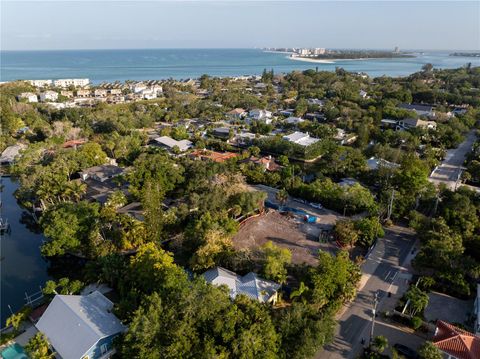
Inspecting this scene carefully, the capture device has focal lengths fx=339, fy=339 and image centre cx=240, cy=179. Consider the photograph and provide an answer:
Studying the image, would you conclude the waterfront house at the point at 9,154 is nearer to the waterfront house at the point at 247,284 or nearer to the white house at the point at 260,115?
the waterfront house at the point at 247,284

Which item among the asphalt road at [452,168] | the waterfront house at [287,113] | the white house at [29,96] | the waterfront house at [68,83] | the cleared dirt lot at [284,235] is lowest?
the cleared dirt lot at [284,235]

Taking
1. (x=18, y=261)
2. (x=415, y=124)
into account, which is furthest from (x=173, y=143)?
(x=415, y=124)

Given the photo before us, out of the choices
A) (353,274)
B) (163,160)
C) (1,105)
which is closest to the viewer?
(353,274)

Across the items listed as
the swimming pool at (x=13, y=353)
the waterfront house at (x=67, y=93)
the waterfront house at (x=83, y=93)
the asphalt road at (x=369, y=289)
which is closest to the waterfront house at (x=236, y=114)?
the asphalt road at (x=369, y=289)

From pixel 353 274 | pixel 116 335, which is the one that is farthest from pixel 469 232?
pixel 116 335

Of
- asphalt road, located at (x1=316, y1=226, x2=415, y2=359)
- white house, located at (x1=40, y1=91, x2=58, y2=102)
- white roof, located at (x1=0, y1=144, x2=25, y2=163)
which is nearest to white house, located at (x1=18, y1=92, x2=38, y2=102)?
white house, located at (x1=40, y1=91, x2=58, y2=102)

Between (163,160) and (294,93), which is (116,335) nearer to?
(163,160)

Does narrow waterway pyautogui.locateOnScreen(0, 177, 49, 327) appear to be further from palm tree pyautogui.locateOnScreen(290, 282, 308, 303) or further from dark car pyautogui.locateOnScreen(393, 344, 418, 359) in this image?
dark car pyautogui.locateOnScreen(393, 344, 418, 359)
